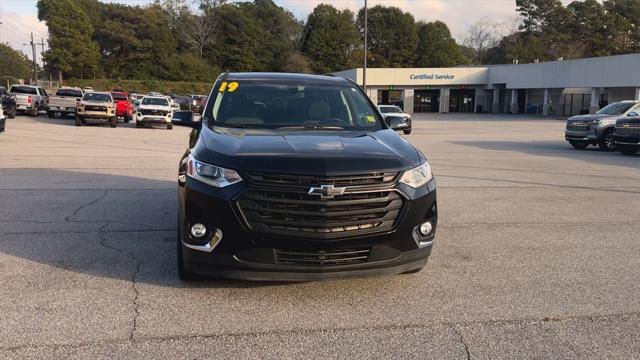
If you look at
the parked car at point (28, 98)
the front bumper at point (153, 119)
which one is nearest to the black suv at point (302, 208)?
the front bumper at point (153, 119)

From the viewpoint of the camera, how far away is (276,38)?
107062 millimetres

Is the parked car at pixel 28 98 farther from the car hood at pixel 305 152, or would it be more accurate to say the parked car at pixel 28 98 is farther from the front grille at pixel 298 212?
the front grille at pixel 298 212

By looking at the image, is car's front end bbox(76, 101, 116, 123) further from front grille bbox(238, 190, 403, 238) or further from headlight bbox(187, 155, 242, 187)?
front grille bbox(238, 190, 403, 238)

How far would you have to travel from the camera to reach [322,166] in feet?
14.3

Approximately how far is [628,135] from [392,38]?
308 ft

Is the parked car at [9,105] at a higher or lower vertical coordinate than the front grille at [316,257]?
higher

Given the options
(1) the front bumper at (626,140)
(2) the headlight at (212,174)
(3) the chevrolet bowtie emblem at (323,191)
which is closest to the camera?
(3) the chevrolet bowtie emblem at (323,191)

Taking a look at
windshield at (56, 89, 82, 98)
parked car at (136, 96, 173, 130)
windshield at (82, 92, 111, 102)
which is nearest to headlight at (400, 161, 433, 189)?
parked car at (136, 96, 173, 130)

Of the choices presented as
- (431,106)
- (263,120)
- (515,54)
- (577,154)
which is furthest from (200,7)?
(263,120)

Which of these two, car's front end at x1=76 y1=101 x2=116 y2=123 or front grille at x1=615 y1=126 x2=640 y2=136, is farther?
car's front end at x1=76 y1=101 x2=116 y2=123

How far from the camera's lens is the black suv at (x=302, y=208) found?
14.2ft

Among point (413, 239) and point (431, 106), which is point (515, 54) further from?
point (413, 239)

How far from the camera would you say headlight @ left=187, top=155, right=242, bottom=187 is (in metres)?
4.39

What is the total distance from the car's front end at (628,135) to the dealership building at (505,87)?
3484 centimetres
